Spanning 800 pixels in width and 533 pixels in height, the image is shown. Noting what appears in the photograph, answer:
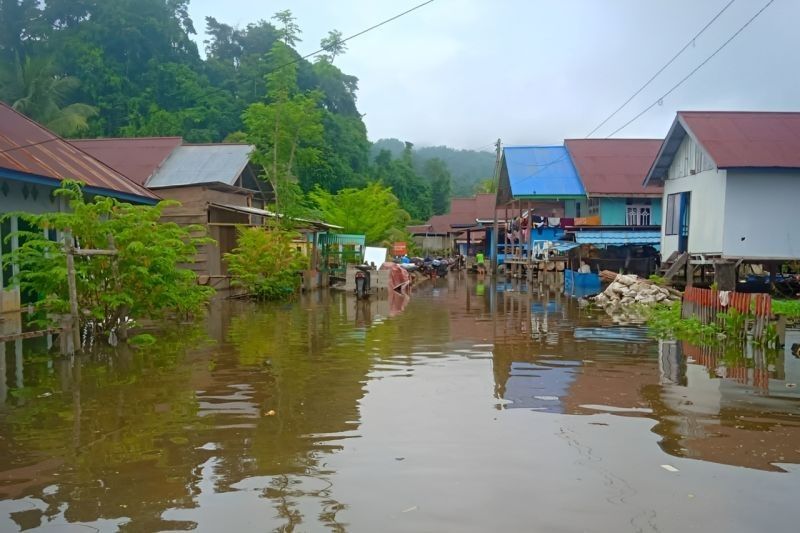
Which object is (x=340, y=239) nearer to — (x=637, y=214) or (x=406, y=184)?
(x=637, y=214)

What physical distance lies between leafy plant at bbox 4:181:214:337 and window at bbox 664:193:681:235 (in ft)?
62.6

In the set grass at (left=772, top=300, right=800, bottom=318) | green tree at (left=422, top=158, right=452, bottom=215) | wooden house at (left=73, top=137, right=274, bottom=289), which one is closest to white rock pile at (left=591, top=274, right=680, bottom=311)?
grass at (left=772, top=300, right=800, bottom=318)

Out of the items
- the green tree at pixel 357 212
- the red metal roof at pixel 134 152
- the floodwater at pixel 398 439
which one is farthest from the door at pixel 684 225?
the red metal roof at pixel 134 152

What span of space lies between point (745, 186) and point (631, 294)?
4.74 meters

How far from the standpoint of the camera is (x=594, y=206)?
A: 128 ft

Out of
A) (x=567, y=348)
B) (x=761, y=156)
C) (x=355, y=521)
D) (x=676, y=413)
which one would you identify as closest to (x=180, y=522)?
(x=355, y=521)

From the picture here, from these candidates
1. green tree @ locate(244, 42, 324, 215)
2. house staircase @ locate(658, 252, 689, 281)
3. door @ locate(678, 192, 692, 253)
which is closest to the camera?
house staircase @ locate(658, 252, 689, 281)

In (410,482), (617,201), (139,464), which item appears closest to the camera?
(410,482)

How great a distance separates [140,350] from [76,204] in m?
2.69

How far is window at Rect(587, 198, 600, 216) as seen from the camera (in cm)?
3881

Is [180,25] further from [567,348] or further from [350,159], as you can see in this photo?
[567,348]

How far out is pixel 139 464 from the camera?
601cm

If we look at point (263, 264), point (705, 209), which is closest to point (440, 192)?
point (705, 209)

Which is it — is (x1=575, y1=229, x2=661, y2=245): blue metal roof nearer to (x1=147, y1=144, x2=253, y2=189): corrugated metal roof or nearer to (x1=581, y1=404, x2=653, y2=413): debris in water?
(x1=147, y1=144, x2=253, y2=189): corrugated metal roof
